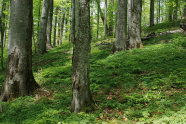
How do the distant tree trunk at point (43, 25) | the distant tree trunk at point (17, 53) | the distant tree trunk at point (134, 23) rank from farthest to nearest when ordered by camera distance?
the distant tree trunk at point (43, 25) < the distant tree trunk at point (134, 23) < the distant tree trunk at point (17, 53)

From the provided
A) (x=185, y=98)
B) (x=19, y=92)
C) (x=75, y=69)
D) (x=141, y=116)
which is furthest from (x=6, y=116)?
(x=185, y=98)

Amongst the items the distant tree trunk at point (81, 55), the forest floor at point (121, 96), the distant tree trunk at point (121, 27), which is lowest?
the forest floor at point (121, 96)

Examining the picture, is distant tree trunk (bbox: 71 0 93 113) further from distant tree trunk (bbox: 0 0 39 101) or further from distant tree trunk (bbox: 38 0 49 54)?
distant tree trunk (bbox: 38 0 49 54)

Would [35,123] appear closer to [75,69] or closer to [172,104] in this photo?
[75,69]

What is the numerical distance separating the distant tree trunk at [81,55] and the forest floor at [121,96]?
36cm

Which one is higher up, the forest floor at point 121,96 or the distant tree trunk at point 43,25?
the distant tree trunk at point 43,25

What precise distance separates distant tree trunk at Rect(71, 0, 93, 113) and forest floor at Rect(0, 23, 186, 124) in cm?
36

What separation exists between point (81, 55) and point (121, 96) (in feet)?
6.65

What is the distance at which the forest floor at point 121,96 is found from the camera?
3.58 metres

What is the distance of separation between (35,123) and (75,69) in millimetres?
1494

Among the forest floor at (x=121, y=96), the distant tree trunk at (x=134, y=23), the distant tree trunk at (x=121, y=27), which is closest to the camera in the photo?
the forest floor at (x=121, y=96)

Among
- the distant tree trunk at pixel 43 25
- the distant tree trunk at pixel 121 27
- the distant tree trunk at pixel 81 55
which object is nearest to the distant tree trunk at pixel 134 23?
the distant tree trunk at pixel 121 27

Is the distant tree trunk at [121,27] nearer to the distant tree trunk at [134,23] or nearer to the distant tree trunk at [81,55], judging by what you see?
the distant tree trunk at [134,23]

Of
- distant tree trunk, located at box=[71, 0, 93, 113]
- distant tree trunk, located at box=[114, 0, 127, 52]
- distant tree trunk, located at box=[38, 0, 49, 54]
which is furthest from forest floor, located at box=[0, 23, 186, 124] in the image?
distant tree trunk, located at box=[38, 0, 49, 54]
